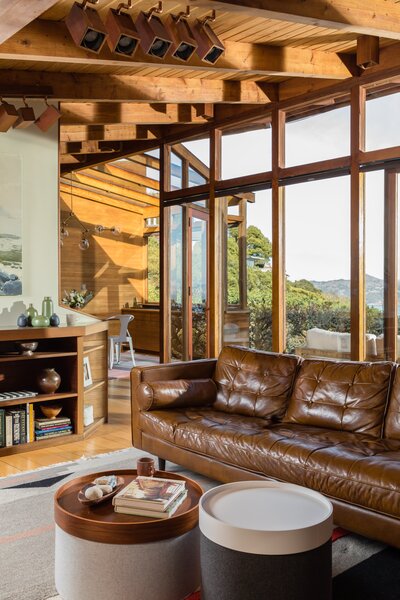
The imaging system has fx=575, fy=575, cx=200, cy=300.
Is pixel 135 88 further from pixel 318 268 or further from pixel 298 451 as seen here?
pixel 298 451

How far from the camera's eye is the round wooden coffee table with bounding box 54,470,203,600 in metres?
2.14

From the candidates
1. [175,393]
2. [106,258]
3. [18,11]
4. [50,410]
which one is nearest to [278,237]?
[175,393]

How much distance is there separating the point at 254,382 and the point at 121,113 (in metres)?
3.38

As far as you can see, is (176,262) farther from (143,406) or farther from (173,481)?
(173,481)

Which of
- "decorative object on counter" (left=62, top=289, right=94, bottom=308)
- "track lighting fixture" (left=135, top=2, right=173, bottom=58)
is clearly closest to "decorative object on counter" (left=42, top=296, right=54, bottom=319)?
"decorative object on counter" (left=62, top=289, right=94, bottom=308)

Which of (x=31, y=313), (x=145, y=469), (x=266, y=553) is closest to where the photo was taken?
(x=266, y=553)

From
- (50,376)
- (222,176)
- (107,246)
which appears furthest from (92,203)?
(50,376)

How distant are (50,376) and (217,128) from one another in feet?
11.2

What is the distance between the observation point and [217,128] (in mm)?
6531

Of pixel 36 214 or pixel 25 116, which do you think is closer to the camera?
pixel 25 116

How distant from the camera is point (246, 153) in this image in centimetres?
625

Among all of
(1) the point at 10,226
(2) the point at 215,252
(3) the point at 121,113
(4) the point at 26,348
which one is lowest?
(4) the point at 26,348

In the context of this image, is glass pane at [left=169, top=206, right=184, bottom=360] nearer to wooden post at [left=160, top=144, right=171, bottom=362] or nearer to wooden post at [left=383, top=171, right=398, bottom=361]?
wooden post at [left=160, top=144, right=171, bottom=362]

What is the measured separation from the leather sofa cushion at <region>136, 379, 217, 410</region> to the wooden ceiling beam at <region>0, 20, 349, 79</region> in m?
2.31
